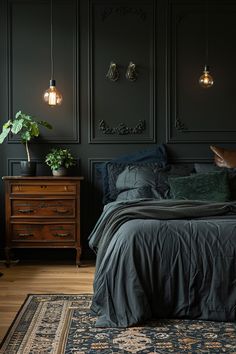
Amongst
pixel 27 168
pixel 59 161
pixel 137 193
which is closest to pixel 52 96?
pixel 59 161

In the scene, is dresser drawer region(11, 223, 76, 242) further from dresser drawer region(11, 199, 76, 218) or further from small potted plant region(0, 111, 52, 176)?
small potted plant region(0, 111, 52, 176)

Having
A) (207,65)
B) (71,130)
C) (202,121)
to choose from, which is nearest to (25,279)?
(71,130)

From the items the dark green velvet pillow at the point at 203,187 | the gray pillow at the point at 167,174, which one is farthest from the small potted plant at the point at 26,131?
the dark green velvet pillow at the point at 203,187

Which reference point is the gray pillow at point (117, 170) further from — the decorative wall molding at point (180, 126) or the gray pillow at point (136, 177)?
the decorative wall molding at point (180, 126)

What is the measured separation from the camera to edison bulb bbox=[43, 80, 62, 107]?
5066 millimetres

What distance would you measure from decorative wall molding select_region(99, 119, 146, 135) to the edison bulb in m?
0.55

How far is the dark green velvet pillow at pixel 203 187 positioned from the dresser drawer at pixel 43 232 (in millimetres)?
1156

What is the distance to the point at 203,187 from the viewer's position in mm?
4383

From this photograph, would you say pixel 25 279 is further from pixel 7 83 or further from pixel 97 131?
pixel 7 83

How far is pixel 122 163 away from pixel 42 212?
3.23 feet

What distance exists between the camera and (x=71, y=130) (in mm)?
5379

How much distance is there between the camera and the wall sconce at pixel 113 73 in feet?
17.4

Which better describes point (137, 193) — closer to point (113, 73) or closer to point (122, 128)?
point (122, 128)

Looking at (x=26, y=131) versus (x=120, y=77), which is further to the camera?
(x=120, y=77)
